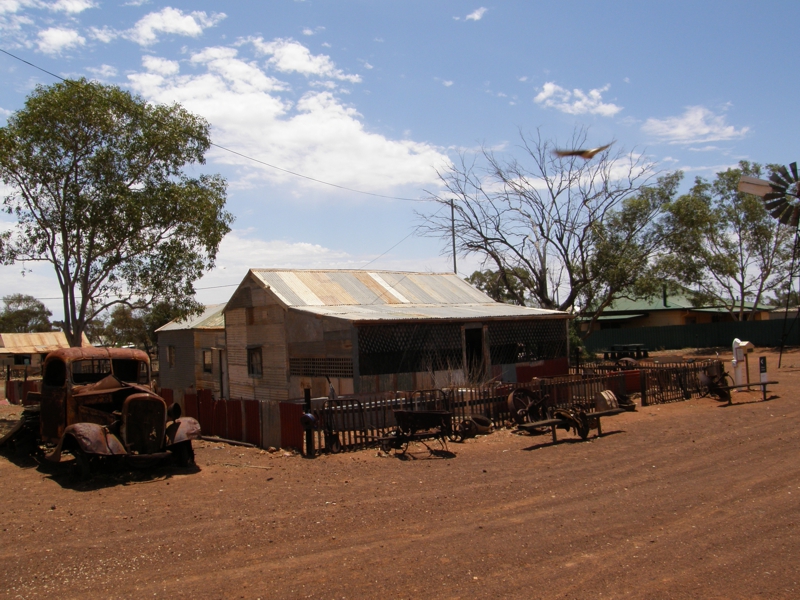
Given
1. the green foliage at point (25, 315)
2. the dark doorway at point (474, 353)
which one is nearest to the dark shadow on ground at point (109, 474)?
the dark doorway at point (474, 353)

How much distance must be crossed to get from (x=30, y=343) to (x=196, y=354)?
24828 mm

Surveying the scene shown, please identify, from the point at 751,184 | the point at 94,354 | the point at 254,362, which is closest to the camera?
the point at 94,354

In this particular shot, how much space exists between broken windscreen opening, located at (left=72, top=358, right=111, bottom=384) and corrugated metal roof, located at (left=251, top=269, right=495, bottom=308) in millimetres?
7069

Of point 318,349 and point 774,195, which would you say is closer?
point 318,349

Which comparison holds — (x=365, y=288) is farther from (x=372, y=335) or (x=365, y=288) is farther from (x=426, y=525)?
(x=426, y=525)

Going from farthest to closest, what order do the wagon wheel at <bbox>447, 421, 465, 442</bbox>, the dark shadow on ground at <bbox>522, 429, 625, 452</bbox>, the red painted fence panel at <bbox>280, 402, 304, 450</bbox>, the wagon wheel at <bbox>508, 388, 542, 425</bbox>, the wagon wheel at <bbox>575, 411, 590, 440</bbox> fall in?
1. the wagon wheel at <bbox>508, 388, 542, 425</bbox>
2. the wagon wheel at <bbox>447, 421, 465, 442</bbox>
3. the wagon wheel at <bbox>575, 411, 590, 440</bbox>
4. the red painted fence panel at <bbox>280, 402, 304, 450</bbox>
5. the dark shadow on ground at <bbox>522, 429, 625, 452</bbox>

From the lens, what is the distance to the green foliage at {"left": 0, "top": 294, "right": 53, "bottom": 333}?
223 feet

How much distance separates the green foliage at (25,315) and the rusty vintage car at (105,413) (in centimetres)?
6561

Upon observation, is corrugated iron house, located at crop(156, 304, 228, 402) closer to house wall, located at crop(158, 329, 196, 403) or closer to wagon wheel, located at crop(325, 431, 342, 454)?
house wall, located at crop(158, 329, 196, 403)

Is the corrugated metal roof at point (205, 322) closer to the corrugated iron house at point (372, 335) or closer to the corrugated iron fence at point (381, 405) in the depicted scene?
the corrugated iron house at point (372, 335)

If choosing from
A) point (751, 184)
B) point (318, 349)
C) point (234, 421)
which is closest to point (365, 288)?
point (318, 349)

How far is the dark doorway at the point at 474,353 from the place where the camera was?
1809cm

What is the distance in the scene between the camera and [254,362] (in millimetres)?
20250

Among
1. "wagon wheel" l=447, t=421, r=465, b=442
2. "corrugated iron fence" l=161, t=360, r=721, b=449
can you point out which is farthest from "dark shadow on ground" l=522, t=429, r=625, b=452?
"wagon wheel" l=447, t=421, r=465, b=442
